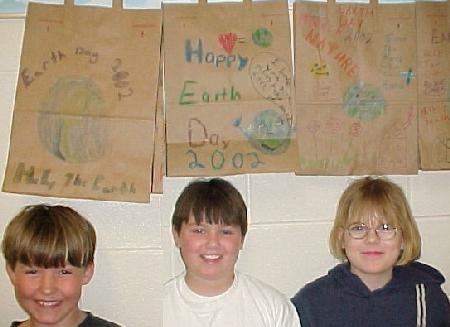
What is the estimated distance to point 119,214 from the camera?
1.99 m

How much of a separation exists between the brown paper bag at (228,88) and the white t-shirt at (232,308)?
0.33 metres

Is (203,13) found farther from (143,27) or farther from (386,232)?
(386,232)

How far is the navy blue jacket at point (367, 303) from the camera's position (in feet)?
6.40

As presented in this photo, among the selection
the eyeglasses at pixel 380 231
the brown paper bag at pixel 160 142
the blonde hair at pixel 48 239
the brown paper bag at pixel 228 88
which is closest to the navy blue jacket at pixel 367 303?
the eyeglasses at pixel 380 231

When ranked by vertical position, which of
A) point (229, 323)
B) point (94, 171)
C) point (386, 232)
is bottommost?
point (229, 323)

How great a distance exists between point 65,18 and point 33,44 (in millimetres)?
112

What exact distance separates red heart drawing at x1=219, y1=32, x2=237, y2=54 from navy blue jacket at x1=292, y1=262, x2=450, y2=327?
0.69 metres

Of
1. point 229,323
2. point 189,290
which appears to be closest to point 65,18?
point 189,290

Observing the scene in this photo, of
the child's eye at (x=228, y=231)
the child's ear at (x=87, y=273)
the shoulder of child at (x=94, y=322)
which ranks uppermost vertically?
the child's eye at (x=228, y=231)

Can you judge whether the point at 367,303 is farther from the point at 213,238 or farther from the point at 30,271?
the point at 30,271

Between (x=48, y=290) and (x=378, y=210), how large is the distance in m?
0.90

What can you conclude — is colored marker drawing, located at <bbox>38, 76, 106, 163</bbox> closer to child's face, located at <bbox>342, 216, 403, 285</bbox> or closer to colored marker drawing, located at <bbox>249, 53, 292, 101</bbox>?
colored marker drawing, located at <bbox>249, 53, 292, 101</bbox>

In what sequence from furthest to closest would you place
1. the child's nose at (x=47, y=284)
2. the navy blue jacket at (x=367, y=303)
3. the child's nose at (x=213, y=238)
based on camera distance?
1. the navy blue jacket at (x=367, y=303)
2. the child's nose at (x=213, y=238)
3. the child's nose at (x=47, y=284)

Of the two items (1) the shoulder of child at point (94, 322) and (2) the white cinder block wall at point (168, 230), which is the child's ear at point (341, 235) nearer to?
(2) the white cinder block wall at point (168, 230)
